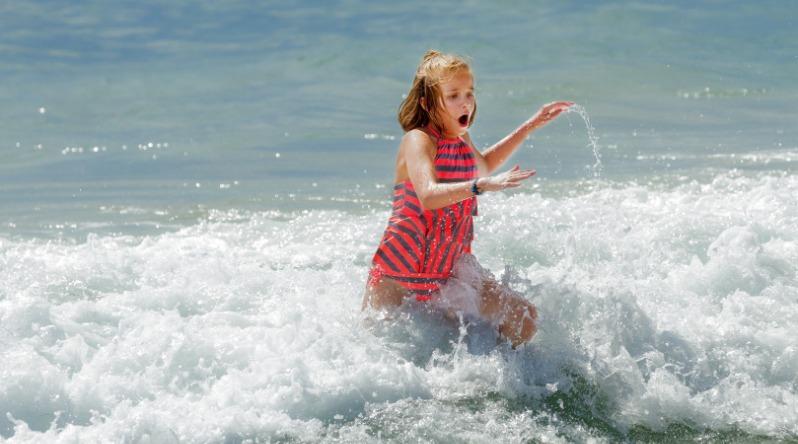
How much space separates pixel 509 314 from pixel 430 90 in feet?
3.09

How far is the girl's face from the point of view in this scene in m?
4.53

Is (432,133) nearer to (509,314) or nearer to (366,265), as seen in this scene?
(509,314)

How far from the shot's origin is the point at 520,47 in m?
17.2

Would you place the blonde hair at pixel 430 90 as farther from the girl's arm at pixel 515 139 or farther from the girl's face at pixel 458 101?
the girl's arm at pixel 515 139

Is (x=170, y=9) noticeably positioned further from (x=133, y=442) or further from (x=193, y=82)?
(x=133, y=442)

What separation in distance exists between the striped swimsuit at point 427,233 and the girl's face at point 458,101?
2.7 inches

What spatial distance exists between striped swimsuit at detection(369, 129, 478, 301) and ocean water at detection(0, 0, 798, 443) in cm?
16

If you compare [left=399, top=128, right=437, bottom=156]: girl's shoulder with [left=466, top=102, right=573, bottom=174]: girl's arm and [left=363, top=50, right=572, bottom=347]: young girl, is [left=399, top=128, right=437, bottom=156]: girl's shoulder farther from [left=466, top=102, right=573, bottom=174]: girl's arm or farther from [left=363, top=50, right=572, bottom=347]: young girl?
[left=466, top=102, right=573, bottom=174]: girl's arm

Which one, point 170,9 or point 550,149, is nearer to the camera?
point 550,149

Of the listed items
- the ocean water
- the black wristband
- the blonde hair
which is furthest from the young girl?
the black wristband

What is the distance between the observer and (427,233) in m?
4.61

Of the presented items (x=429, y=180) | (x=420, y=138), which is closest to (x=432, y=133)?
(x=420, y=138)

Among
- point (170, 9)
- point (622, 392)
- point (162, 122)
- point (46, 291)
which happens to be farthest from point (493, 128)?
point (170, 9)

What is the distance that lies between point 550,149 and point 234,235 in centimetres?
388
